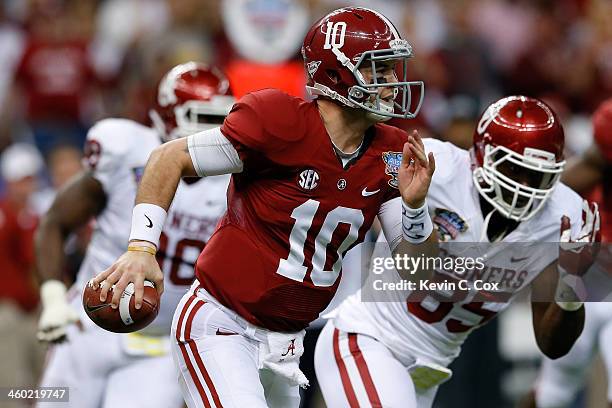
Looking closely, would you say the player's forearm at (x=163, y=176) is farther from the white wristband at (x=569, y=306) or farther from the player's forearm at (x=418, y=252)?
the white wristband at (x=569, y=306)

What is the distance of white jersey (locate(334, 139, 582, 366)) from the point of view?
4.58 meters

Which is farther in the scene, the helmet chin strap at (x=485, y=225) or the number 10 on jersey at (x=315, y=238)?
the helmet chin strap at (x=485, y=225)

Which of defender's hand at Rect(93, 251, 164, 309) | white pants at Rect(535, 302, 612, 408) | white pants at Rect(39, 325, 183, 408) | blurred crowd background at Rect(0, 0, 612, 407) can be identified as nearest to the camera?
defender's hand at Rect(93, 251, 164, 309)

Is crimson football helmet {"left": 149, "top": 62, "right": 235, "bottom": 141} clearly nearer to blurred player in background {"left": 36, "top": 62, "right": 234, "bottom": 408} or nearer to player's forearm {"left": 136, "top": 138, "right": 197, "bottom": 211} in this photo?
blurred player in background {"left": 36, "top": 62, "right": 234, "bottom": 408}

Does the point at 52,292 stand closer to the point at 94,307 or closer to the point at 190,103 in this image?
the point at 190,103

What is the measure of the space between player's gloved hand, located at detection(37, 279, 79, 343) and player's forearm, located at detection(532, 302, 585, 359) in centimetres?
191

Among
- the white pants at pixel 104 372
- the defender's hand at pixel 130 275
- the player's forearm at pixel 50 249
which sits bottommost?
the white pants at pixel 104 372

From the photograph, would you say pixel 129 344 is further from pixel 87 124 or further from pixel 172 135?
pixel 87 124

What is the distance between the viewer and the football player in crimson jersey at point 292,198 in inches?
154

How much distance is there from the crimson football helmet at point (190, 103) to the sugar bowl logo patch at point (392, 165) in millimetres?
1386

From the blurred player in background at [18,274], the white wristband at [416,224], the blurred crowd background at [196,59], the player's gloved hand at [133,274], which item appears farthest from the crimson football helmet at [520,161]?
the blurred player in background at [18,274]

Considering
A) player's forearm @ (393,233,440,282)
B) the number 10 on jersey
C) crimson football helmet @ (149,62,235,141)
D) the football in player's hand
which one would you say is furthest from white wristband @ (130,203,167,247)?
crimson football helmet @ (149,62,235,141)

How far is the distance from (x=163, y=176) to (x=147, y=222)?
0.15m

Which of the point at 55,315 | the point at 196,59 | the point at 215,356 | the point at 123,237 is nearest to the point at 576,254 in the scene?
the point at 215,356
